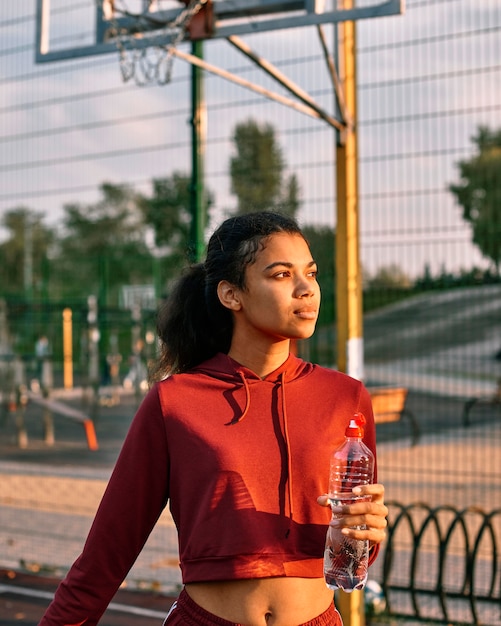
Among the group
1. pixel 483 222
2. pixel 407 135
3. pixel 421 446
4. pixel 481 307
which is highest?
pixel 407 135

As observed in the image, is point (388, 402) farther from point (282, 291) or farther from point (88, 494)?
point (282, 291)

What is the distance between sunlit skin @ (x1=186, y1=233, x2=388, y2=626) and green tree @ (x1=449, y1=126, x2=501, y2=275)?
4.64m

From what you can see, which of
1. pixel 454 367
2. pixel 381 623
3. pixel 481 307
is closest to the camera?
pixel 381 623

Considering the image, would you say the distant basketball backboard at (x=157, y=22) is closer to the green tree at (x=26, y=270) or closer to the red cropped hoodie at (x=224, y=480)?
the red cropped hoodie at (x=224, y=480)

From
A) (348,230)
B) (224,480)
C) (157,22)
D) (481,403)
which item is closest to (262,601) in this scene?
(224,480)

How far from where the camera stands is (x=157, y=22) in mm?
5051

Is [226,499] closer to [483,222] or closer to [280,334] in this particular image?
[280,334]

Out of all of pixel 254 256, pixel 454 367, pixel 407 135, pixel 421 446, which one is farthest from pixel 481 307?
pixel 254 256

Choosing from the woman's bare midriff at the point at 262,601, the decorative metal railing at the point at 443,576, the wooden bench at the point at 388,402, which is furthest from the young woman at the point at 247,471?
the wooden bench at the point at 388,402

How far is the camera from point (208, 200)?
6402 millimetres

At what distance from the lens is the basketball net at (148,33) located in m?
4.86

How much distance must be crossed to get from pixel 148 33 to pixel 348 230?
1.56 m

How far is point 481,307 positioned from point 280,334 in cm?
843

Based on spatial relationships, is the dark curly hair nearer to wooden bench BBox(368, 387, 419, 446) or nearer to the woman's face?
the woman's face
